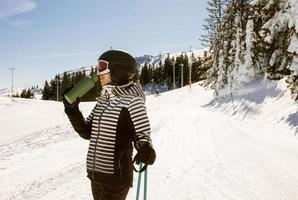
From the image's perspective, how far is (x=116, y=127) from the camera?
11.6ft

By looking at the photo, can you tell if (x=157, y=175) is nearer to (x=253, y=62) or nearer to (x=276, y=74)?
(x=276, y=74)

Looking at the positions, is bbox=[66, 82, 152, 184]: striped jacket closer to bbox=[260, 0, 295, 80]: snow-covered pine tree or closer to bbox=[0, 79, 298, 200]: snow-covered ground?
bbox=[0, 79, 298, 200]: snow-covered ground

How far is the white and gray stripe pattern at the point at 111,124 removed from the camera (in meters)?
3.51

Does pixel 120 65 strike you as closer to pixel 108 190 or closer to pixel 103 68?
pixel 103 68

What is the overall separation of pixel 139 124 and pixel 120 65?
22.1 inches

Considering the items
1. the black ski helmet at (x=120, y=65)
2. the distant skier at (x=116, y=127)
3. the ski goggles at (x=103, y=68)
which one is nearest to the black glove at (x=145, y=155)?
the distant skier at (x=116, y=127)

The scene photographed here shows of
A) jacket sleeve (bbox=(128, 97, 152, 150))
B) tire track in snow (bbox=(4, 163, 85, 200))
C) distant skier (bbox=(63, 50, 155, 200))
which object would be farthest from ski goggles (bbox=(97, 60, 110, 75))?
tire track in snow (bbox=(4, 163, 85, 200))

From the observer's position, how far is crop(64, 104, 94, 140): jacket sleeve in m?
3.72

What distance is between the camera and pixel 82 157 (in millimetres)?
11742

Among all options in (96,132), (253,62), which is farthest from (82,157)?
(253,62)

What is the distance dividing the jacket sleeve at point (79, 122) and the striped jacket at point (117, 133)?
7.2 inches

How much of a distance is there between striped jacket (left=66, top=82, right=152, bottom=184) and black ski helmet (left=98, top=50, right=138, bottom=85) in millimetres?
75

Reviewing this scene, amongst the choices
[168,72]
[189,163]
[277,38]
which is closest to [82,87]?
[189,163]

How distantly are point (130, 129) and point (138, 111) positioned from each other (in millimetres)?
183
